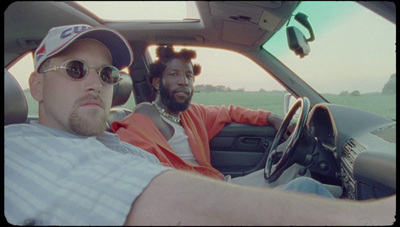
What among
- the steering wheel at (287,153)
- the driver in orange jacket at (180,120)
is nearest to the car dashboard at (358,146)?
the steering wheel at (287,153)

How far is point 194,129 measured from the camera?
2.71 meters

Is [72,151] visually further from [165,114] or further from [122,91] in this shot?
[165,114]

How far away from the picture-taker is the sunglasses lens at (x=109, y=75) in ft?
4.11

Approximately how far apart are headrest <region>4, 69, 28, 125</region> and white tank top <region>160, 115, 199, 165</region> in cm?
117

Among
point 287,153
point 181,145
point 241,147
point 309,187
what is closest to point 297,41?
point 309,187

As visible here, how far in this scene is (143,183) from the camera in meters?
0.71

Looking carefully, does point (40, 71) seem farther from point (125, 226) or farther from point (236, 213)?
A: point (236, 213)

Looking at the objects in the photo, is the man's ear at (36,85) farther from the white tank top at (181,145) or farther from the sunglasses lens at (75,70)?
the white tank top at (181,145)

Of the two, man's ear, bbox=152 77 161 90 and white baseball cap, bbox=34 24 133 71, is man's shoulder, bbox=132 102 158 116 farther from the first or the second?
white baseball cap, bbox=34 24 133 71

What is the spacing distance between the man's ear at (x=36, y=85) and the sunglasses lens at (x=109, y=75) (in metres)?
0.21

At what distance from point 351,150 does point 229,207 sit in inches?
45.2

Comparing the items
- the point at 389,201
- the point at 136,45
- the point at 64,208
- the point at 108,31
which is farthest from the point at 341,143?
the point at 136,45

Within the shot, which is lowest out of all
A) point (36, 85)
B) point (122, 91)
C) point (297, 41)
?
point (122, 91)

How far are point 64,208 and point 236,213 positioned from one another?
32 centimetres
